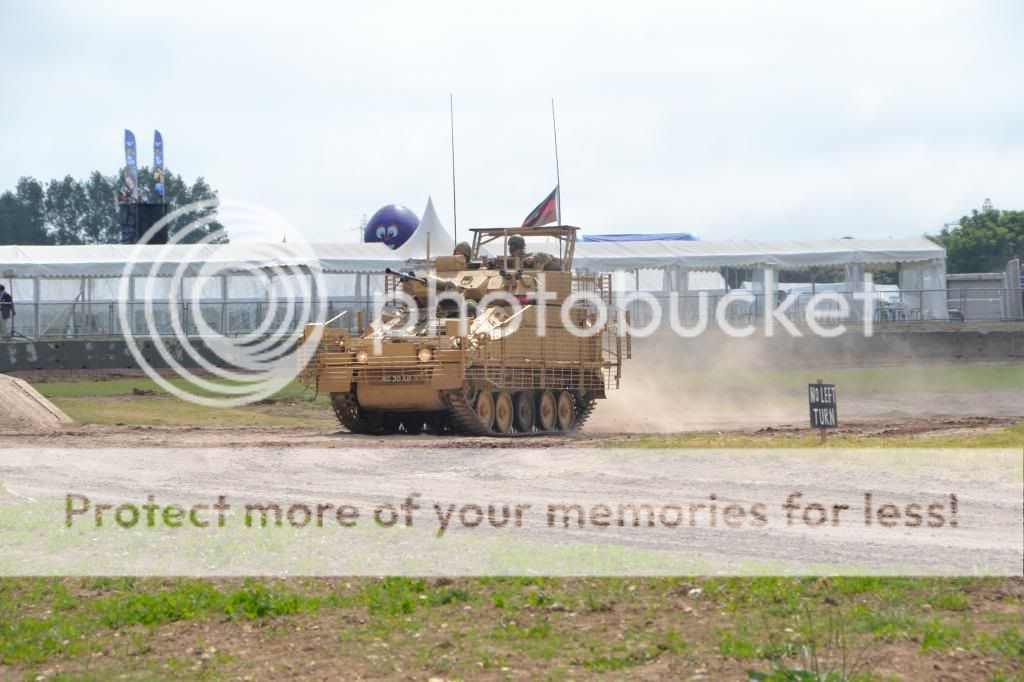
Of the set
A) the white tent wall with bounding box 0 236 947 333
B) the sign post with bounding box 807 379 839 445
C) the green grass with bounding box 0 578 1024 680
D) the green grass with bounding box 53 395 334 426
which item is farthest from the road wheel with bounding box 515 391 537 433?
the white tent wall with bounding box 0 236 947 333

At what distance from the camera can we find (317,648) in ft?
26.2

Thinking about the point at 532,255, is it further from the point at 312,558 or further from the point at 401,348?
the point at 312,558

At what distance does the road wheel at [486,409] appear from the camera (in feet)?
72.4

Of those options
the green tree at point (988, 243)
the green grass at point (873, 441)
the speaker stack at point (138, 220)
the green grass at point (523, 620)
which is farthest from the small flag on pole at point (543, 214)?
the green tree at point (988, 243)

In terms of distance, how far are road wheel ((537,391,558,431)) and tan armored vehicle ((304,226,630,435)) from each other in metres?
0.02

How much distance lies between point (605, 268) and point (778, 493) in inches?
1166

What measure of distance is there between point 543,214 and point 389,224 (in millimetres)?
26887

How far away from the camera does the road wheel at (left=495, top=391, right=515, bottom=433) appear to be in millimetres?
22688

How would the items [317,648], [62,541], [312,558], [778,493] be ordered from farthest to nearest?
1. [778,493]
2. [62,541]
3. [312,558]
4. [317,648]

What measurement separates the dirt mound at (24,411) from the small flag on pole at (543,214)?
31.4 feet

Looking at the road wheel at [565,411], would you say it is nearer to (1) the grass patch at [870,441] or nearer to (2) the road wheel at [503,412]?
(2) the road wheel at [503,412]

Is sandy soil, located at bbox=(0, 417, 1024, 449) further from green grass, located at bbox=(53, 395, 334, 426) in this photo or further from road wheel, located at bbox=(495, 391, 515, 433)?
green grass, located at bbox=(53, 395, 334, 426)

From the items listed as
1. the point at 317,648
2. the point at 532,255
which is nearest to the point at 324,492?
the point at 317,648

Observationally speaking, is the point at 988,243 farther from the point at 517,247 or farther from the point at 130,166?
the point at 517,247
